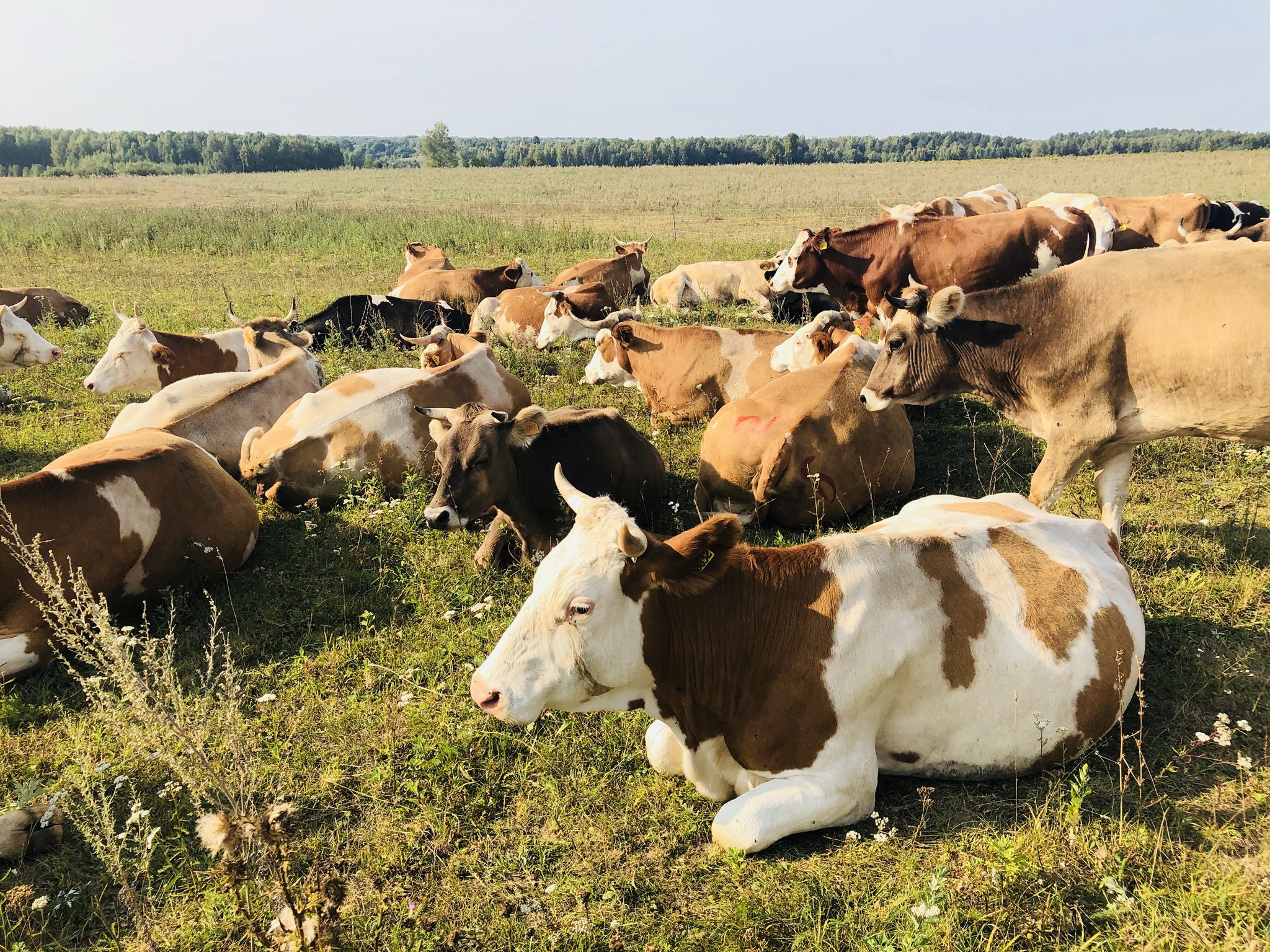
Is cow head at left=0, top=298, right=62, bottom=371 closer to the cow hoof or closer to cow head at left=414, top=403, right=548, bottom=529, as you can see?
cow head at left=414, top=403, right=548, bottom=529

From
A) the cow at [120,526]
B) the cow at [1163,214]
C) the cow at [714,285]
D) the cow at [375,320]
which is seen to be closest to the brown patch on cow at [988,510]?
the cow at [120,526]

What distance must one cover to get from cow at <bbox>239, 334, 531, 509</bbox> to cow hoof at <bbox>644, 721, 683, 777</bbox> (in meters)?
4.15

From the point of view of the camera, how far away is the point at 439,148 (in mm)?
114188

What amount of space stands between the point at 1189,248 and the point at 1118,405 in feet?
4.27

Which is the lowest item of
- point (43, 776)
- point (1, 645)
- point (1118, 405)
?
point (43, 776)

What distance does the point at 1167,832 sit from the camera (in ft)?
12.5

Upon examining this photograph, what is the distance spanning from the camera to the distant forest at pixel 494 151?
11269 cm

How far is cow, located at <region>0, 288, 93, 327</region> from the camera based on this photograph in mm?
14820

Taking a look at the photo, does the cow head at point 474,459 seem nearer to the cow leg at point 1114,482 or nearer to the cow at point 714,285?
the cow leg at point 1114,482

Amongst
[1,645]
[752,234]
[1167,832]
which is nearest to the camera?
[1167,832]

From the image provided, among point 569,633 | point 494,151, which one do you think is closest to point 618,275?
point 569,633

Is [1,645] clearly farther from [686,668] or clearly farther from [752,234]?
[752,234]

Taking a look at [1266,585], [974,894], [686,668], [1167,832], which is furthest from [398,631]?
[1266,585]

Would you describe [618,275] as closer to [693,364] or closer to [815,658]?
[693,364]
